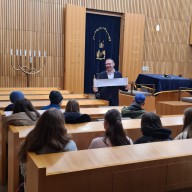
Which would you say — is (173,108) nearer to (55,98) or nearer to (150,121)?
(55,98)

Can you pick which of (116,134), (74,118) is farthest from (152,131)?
(74,118)

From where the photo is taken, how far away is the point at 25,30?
9.60 m

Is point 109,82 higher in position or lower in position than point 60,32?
lower

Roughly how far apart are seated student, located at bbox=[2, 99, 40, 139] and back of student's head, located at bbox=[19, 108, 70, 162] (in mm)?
880

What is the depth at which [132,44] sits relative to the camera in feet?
36.2

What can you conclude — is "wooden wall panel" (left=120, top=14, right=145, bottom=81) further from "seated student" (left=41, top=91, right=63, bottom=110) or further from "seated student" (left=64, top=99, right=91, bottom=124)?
"seated student" (left=64, top=99, right=91, bottom=124)

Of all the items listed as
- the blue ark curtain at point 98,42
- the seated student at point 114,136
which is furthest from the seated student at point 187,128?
the blue ark curtain at point 98,42

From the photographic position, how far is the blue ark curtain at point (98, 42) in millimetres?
10625

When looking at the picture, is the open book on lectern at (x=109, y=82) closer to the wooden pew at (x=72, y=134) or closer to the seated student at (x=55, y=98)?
the seated student at (x=55, y=98)

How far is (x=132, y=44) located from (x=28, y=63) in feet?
13.1

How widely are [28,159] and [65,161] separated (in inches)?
11.7

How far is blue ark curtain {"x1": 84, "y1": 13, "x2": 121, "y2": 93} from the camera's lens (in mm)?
10625

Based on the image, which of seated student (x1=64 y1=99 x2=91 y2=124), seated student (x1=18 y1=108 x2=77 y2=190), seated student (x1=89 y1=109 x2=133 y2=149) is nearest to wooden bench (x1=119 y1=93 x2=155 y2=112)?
seated student (x1=64 y1=99 x2=91 y2=124)

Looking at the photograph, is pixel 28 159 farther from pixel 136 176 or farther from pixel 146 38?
pixel 146 38
